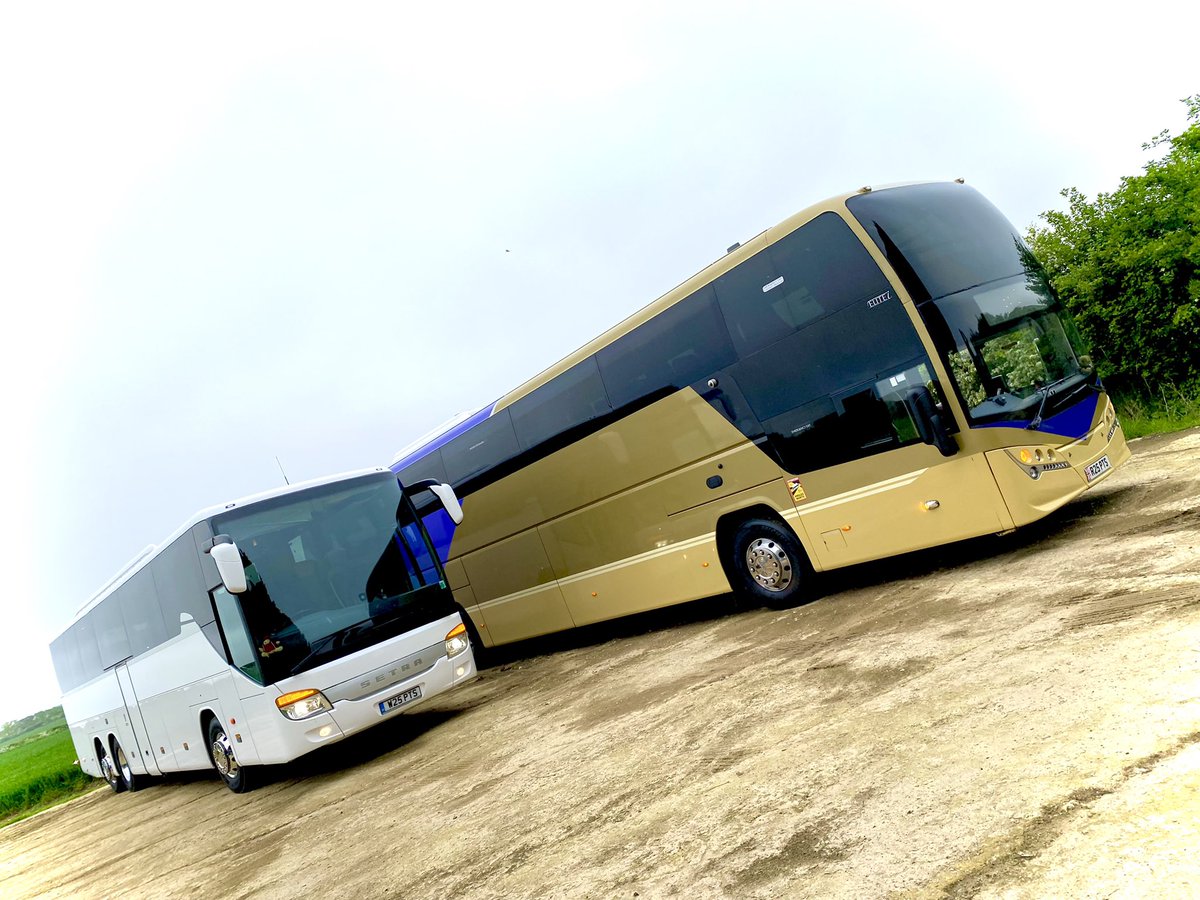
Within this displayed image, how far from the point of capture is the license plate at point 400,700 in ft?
29.8

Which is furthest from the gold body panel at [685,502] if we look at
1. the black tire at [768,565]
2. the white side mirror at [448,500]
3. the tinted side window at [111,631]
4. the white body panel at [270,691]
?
the tinted side window at [111,631]


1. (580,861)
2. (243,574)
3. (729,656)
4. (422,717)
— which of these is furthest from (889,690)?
(422,717)

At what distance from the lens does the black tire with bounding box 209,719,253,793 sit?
10031 mm

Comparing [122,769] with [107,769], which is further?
[107,769]

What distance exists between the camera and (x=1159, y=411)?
48.1 ft

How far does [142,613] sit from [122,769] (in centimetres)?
532

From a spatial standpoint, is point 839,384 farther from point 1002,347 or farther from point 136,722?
point 136,722

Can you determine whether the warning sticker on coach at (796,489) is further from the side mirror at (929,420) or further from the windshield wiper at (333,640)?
the windshield wiper at (333,640)

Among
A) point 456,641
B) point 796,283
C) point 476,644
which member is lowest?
point 476,644

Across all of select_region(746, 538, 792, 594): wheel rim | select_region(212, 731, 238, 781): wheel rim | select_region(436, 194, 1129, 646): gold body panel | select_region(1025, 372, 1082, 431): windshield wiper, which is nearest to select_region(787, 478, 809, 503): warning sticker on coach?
select_region(436, 194, 1129, 646): gold body panel

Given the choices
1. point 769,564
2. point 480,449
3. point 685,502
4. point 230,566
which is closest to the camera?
point 230,566

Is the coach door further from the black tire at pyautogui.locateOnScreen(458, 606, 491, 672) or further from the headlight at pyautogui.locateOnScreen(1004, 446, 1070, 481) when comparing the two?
the headlight at pyautogui.locateOnScreen(1004, 446, 1070, 481)

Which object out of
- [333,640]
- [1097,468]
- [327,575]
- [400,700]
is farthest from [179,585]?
[1097,468]

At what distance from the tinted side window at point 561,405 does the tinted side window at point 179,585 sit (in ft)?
15.8
